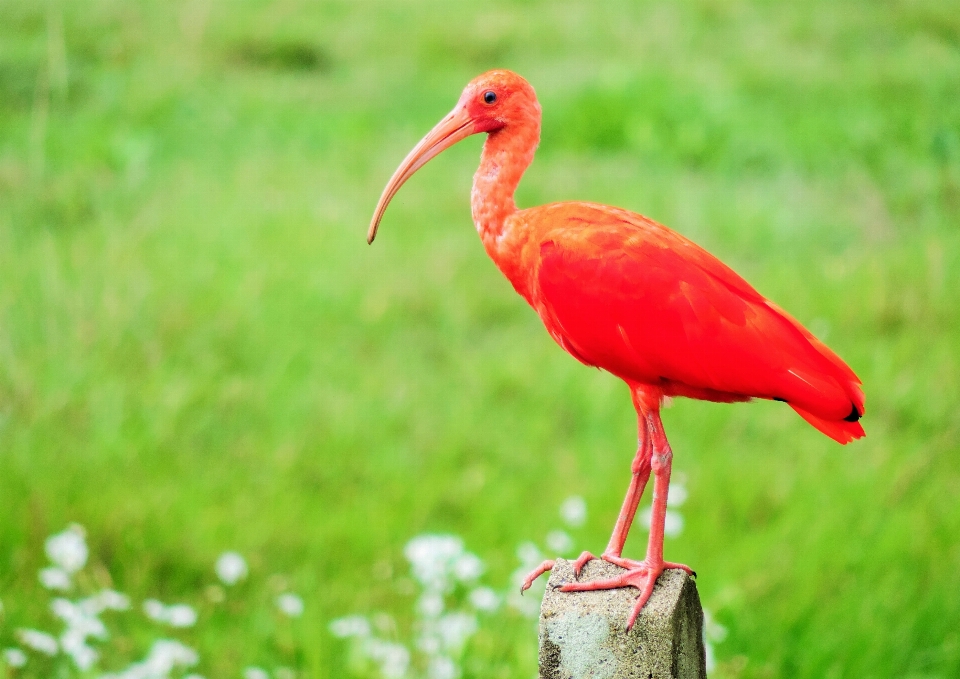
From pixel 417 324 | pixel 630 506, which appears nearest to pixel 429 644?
pixel 630 506

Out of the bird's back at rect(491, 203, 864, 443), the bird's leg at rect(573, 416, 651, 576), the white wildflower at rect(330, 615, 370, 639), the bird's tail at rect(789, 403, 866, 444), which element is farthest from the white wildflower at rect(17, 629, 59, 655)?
the bird's tail at rect(789, 403, 866, 444)

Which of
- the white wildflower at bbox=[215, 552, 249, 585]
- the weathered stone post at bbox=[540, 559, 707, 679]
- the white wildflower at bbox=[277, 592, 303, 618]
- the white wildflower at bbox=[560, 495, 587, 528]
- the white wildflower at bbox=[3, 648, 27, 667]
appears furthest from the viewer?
the white wildflower at bbox=[560, 495, 587, 528]

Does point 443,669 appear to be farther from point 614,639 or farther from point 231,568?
point 614,639

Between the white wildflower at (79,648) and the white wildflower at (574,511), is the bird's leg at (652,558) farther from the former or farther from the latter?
the white wildflower at (79,648)

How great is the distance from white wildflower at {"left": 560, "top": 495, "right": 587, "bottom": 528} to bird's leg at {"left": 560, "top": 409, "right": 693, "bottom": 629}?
1.94 m

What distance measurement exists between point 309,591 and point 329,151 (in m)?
4.92

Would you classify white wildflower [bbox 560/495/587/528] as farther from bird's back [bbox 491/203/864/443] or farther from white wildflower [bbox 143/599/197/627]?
bird's back [bbox 491/203/864/443]

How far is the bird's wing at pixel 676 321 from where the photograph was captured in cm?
215

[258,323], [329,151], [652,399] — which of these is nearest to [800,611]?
[652,399]

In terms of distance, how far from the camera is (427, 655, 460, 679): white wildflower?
3709 mm

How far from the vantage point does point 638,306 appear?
7.29 feet

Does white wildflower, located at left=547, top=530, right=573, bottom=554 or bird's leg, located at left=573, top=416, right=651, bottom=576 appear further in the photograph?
white wildflower, located at left=547, top=530, right=573, bottom=554

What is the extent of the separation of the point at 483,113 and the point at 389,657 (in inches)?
88.9

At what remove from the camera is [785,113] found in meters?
9.21
